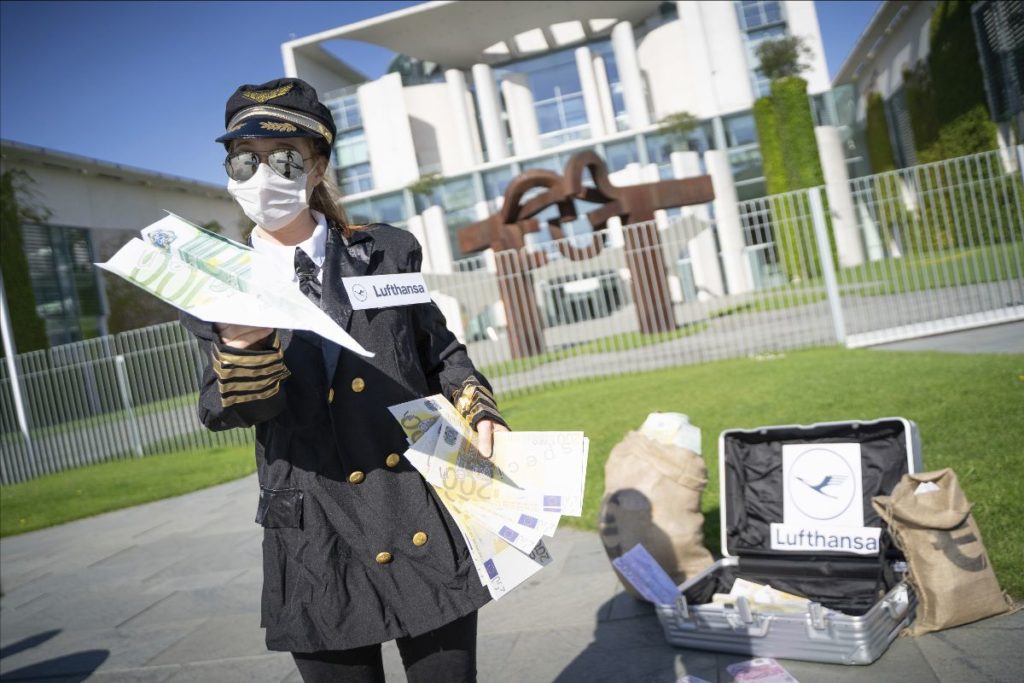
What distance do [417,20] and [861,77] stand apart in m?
24.2

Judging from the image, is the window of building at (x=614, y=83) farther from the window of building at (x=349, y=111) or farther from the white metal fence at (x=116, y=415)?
the white metal fence at (x=116, y=415)

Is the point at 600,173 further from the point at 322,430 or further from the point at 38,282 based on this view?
the point at 38,282

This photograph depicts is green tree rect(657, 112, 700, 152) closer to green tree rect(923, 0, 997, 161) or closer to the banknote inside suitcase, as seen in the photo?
green tree rect(923, 0, 997, 161)

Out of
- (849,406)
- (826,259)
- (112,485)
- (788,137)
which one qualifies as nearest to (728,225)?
(788,137)

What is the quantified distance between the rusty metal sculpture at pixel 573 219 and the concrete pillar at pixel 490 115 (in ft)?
64.5

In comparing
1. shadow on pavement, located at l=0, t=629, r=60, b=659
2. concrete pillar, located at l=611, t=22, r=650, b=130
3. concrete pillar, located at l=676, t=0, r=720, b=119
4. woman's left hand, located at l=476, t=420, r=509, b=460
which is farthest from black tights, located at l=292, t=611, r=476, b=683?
concrete pillar, located at l=676, t=0, r=720, b=119

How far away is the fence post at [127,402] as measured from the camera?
15.5 m

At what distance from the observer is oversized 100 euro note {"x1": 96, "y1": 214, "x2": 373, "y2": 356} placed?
1380mm

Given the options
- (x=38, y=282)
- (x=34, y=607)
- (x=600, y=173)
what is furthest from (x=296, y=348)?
(x=38, y=282)

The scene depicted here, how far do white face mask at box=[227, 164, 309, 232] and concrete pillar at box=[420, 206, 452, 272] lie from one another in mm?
36301

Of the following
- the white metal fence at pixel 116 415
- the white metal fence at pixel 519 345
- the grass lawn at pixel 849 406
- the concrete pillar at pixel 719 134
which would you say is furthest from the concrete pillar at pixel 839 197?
the white metal fence at pixel 116 415

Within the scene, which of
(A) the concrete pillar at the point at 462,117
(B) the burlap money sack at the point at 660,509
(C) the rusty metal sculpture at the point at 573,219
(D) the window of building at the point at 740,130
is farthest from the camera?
(A) the concrete pillar at the point at 462,117

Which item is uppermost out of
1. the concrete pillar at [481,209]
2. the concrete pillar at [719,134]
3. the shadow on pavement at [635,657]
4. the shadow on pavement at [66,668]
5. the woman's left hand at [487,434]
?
the concrete pillar at [719,134]

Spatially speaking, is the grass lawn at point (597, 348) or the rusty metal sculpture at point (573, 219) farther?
the rusty metal sculpture at point (573, 219)
